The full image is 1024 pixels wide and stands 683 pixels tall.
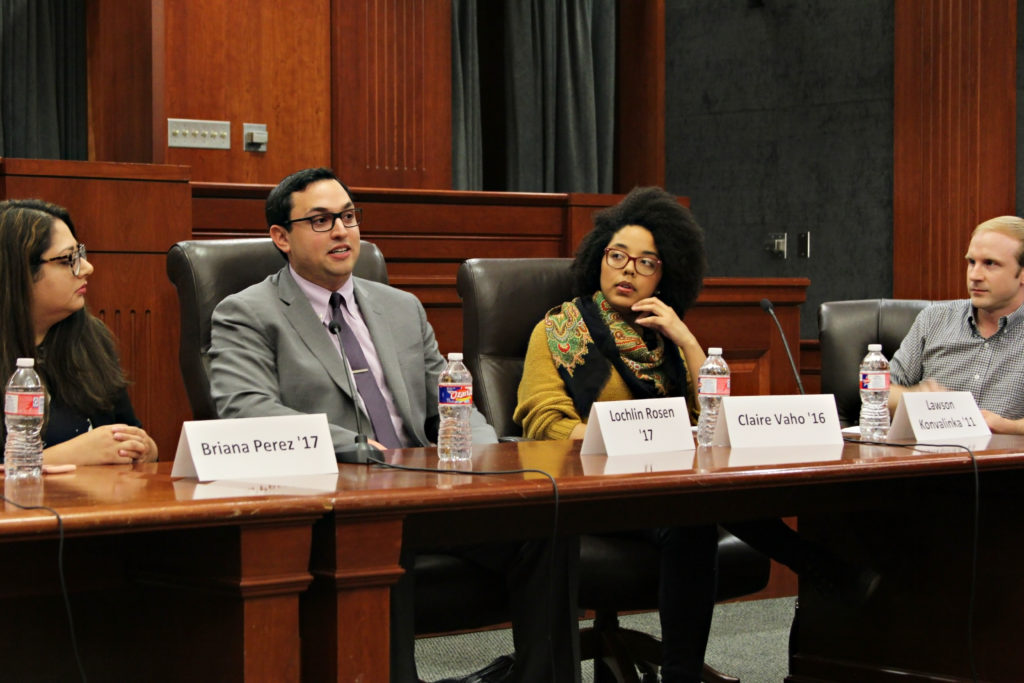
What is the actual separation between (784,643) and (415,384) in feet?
4.18

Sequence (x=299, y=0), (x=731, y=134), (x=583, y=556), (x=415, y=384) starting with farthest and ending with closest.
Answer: (x=731, y=134) < (x=299, y=0) < (x=415, y=384) < (x=583, y=556)

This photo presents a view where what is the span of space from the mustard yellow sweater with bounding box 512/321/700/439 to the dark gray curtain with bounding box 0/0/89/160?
341 centimetres

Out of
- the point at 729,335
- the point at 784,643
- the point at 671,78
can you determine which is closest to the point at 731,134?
the point at 671,78

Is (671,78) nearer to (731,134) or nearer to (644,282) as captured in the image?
(731,134)

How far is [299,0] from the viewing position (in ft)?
16.8

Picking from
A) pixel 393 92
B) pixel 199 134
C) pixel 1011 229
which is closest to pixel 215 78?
pixel 199 134

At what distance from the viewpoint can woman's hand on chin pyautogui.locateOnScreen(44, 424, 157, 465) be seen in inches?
73.5

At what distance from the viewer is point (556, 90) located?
6.11 meters

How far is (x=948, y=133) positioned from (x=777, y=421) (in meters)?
3.69

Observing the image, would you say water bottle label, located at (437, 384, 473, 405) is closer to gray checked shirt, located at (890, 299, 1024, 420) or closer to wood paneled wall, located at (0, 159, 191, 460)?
wood paneled wall, located at (0, 159, 191, 460)

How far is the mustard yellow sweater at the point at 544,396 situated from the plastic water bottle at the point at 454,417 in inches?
22.3

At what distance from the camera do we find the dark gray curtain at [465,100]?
225 inches

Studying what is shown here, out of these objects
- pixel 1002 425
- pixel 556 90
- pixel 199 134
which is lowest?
pixel 1002 425

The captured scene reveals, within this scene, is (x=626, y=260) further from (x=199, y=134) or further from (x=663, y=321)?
(x=199, y=134)
